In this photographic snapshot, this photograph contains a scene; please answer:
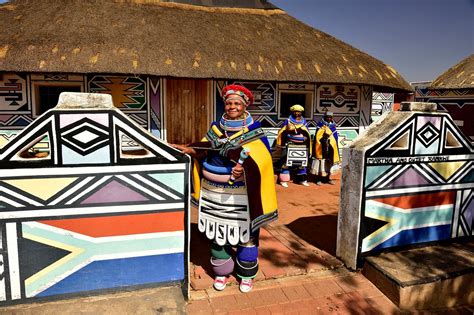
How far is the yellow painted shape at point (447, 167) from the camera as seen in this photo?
3652mm

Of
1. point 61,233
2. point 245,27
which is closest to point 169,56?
point 245,27

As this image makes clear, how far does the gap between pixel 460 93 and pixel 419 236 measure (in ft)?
30.2

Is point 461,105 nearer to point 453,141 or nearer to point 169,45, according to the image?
point 453,141

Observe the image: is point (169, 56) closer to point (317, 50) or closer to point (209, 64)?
point (209, 64)

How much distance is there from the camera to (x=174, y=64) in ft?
24.8

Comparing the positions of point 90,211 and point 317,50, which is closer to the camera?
point 90,211

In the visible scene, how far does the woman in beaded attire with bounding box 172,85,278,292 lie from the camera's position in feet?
9.58

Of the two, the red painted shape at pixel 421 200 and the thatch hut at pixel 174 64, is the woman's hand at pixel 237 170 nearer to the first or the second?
the red painted shape at pixel 421 200

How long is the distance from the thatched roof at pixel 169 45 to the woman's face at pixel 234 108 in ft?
15.7

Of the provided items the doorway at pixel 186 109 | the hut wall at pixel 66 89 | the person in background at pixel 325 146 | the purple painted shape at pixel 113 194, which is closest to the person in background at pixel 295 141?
the person in background at pixel 325 146

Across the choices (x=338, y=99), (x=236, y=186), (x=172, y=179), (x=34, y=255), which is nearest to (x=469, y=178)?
(x=236, y=186)

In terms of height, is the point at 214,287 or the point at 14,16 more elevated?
the point at 14,16

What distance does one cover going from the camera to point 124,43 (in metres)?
7.60

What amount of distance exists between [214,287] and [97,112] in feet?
5.92
